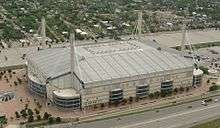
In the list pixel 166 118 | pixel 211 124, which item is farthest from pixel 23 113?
pixel 211 124

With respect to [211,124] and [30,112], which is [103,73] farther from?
[211,124]

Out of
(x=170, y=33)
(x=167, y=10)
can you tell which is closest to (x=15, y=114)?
(x=170, y=33)

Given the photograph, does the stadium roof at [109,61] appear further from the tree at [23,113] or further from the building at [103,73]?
the tree at [23,113]

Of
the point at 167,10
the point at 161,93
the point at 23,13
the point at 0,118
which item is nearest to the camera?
the point at 0,118

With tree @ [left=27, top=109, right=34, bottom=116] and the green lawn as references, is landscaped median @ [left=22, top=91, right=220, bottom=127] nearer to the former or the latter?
tree @ [left=27, top=109, right=34, bottom=116]

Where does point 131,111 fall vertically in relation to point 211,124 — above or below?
below

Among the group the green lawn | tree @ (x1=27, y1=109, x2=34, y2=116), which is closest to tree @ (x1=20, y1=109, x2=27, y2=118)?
tree @ (x1=27, y1=109, x2=34, y2=116)

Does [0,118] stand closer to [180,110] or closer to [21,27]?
[180,110]
